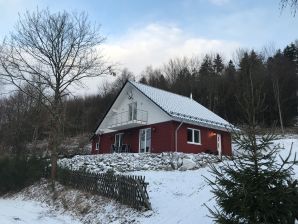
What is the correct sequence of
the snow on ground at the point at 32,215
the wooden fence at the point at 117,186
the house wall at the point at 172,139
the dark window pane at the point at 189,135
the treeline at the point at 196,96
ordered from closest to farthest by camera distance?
the wooden fence at the point at 117,186 < the snow on ground at the point at 32,215 < the house wall at the point at 172,139 < the dark window pane at the point at 189,135 < the treeline at the point at 196,96

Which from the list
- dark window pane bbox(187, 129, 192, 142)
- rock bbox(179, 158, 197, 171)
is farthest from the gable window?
rock bbox(179, 158, 197, 171)

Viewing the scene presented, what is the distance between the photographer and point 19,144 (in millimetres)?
Answer: 35469

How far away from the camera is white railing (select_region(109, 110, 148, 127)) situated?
3041cm

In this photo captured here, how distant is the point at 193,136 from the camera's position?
29.5 meters

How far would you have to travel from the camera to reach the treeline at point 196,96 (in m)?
39.7

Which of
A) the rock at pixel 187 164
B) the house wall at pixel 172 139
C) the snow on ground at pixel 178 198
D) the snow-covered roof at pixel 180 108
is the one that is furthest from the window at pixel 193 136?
the snow on ground at pixel 178 198

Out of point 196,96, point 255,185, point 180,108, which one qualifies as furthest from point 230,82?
point 255,185

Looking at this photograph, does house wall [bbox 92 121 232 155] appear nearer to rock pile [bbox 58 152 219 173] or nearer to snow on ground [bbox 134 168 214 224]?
rock pile [bbox 58 152 219 173]

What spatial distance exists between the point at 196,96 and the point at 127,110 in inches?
1198


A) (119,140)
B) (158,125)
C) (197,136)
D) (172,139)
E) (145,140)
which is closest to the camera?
(172,139)

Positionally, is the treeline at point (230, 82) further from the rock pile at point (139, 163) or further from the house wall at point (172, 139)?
the rock pile at point (139, 163)

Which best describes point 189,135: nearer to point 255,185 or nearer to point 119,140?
point 119,140

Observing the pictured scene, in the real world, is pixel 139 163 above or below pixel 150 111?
below

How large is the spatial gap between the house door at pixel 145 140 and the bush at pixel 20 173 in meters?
9.76
